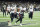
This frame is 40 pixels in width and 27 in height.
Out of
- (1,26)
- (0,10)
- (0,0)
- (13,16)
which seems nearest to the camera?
(1,26)

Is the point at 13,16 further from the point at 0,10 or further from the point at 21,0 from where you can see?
the point at 21,0

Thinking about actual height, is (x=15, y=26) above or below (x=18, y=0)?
below

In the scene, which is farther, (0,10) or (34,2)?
(34,2)

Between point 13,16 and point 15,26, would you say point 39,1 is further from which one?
point 15,26

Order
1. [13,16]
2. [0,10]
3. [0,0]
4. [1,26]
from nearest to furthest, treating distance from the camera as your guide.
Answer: [1,26]
[13,16]
[0,10]
[0,0]

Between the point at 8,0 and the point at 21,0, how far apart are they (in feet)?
8.55

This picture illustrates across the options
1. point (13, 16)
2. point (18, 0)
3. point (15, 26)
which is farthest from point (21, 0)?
point (15, 26)

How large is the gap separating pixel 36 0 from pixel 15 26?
16875 mm

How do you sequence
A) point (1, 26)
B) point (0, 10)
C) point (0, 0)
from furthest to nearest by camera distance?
1. point (0, 0)
2. point (0, 10)
3. point (1, 26)

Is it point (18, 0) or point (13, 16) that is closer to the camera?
point (13, 16)

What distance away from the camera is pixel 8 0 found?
24375 millimetres

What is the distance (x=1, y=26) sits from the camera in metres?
8.50

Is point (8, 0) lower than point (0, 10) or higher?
higher

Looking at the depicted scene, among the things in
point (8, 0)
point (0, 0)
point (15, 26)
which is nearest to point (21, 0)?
point (8, 0)
